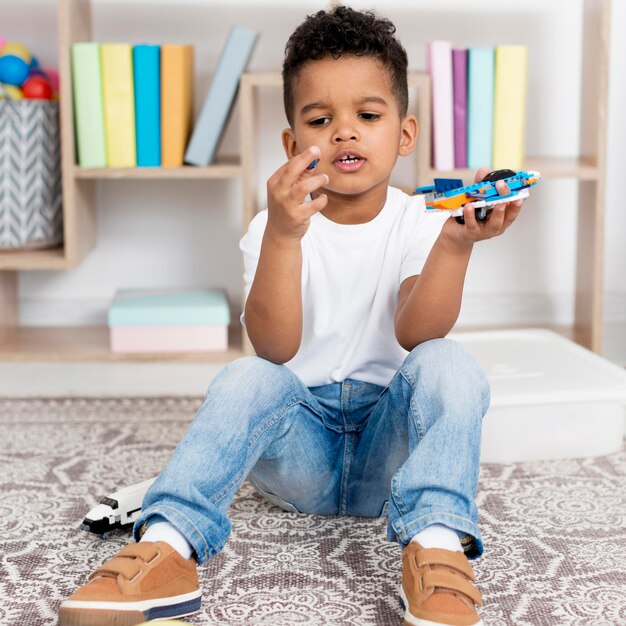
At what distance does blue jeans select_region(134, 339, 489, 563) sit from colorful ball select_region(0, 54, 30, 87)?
1.02 m

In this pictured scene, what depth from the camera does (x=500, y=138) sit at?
182 centimetres

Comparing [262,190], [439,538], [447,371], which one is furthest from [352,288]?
[262,190]

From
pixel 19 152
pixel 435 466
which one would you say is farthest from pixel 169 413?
pixel 435 466

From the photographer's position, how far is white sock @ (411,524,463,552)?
0.88 m

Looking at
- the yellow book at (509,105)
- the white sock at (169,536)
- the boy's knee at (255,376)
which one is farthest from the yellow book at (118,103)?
the white sock at (169,536)

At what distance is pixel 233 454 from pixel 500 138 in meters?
1.08

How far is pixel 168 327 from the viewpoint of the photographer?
5.98ft

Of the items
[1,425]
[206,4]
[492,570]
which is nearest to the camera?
[492,570]

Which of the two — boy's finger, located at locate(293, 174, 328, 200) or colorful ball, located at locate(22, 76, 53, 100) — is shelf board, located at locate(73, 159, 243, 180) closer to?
colorful ball, located at locate(22, 76, 53, 100)

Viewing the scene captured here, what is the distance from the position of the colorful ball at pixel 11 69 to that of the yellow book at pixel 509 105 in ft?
2.91

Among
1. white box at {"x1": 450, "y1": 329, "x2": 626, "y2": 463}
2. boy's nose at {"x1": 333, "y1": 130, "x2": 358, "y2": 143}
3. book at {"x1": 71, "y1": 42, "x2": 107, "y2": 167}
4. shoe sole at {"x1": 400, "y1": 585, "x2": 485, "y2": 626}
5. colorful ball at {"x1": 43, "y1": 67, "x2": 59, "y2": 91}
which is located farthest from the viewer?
colorful ball at {"x1": 43, "y1": 67, "x2": 59, "y2": 91}

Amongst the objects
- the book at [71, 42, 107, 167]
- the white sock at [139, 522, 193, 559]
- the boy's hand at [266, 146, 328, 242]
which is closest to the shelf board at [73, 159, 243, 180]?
the book at [71, 42, 107, 167]

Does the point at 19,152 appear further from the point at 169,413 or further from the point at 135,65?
the point at 169,413

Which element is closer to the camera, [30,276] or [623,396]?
[623,396]
